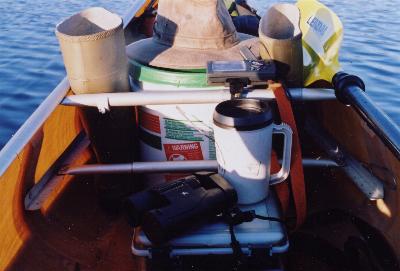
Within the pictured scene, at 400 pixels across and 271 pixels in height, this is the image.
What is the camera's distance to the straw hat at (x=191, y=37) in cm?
253

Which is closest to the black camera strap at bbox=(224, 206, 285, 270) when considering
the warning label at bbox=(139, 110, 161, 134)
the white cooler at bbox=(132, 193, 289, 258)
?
the white cooler at bbox=(132, 193, 289, 258)

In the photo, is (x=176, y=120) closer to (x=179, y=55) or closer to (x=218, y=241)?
(x=179, y=55)

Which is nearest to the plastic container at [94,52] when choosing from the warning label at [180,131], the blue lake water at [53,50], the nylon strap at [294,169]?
the warning label at [180,131]

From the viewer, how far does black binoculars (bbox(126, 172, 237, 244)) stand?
185 cm

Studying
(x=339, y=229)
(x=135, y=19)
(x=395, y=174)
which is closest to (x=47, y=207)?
(x=339, y=229)

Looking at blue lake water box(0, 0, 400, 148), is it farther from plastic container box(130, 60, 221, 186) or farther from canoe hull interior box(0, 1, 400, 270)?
plastic container box(130, 60, 221, 186)

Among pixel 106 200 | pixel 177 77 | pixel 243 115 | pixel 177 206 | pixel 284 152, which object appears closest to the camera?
pixel 177 206

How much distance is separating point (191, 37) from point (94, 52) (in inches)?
24.1

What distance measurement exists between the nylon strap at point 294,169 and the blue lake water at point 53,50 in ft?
14.3

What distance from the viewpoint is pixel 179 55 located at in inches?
100.0

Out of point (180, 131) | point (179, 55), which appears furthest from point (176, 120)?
point (179, 55)

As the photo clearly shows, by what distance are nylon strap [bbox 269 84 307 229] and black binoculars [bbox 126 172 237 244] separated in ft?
1.31

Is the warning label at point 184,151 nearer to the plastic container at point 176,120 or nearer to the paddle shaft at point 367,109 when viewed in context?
the plastic container at point 176,120

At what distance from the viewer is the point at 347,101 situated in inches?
89.6
